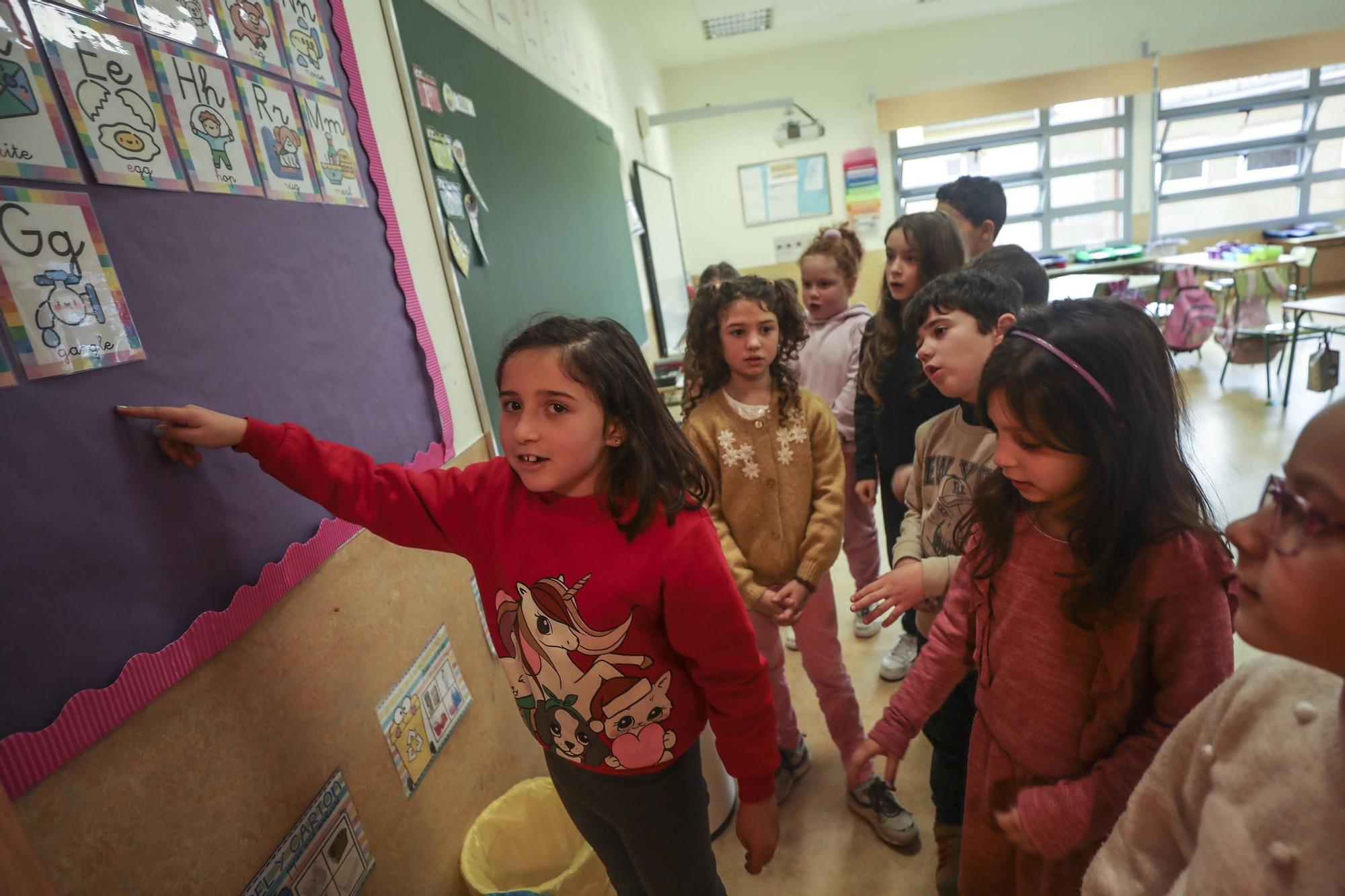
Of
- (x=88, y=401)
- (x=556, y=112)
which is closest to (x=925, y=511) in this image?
(x=88, y=401)

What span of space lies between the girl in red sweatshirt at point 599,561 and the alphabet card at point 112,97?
1.00ft

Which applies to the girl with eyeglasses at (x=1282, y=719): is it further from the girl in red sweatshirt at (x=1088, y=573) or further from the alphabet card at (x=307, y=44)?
the alphabet card at (x=307, y=44)

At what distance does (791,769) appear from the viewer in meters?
1.88

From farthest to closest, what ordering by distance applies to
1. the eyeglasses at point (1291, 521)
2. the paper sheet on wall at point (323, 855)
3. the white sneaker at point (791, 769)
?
1. the white sneaker at point (791, 769)
2. the paper sheet on wall at point (323, 855)
3. the eyeglasses at point (1291, 521)

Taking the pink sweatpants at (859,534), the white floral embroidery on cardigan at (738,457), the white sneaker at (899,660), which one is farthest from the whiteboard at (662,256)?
the white floral embroidery on cardigan at (738,457)

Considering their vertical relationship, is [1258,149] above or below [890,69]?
below

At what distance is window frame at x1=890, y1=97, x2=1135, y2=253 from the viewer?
7.26 metres

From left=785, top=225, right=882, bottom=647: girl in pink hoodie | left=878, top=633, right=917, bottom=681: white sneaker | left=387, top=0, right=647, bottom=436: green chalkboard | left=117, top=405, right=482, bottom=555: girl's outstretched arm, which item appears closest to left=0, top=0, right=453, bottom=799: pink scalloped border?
left=117, top=405, right=482, bottom=555: girl's outstretched arm

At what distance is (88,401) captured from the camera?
72 centimetres

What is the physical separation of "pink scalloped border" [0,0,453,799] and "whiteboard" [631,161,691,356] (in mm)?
3170

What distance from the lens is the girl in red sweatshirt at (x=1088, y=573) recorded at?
874 mm

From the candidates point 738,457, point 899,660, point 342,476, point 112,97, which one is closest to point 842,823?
point 899,660

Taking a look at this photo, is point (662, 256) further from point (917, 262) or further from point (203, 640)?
point (203, 640)

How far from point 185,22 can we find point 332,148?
0.30m
